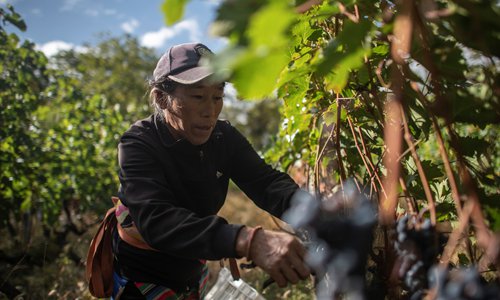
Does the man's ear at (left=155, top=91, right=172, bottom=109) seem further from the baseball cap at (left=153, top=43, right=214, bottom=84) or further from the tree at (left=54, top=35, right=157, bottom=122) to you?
the tree at (left=54, top=35, right=157, bottom=122)

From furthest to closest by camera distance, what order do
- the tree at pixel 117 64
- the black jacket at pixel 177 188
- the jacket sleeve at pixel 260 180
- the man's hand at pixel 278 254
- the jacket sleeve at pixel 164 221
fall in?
the tree at pixel 117 64, the jacket sleeve at pixel 260 180, the black jacket at pixel 177 188, the jacket sleeve at pixel 164 221, the man's hand at pixel 278 254

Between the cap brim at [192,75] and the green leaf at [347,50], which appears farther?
the cap brim at [192,75]

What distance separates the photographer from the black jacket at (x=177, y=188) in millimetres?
1263

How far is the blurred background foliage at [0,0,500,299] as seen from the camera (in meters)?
0.75

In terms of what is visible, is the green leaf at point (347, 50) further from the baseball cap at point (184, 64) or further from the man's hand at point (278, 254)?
the baseball cap at point (184, 64)

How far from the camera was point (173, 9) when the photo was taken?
0.70 m

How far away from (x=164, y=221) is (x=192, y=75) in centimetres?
77

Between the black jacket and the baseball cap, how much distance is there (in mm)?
232

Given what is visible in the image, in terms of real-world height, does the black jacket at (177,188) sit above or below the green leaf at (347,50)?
below

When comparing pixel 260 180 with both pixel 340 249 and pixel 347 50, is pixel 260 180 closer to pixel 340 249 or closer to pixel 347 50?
pixel 340 249

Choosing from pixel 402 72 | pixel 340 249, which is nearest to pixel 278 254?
pixel 340 249

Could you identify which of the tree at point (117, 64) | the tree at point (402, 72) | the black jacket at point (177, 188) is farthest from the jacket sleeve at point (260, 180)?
the tree at point (117, 64)

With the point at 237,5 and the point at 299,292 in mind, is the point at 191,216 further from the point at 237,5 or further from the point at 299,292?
the point at 299,292

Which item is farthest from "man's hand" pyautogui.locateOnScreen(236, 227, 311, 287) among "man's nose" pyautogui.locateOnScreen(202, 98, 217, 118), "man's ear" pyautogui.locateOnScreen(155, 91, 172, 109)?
"man's ear" pyautogui.locateOnScreen(155, 91, 172, 109)
